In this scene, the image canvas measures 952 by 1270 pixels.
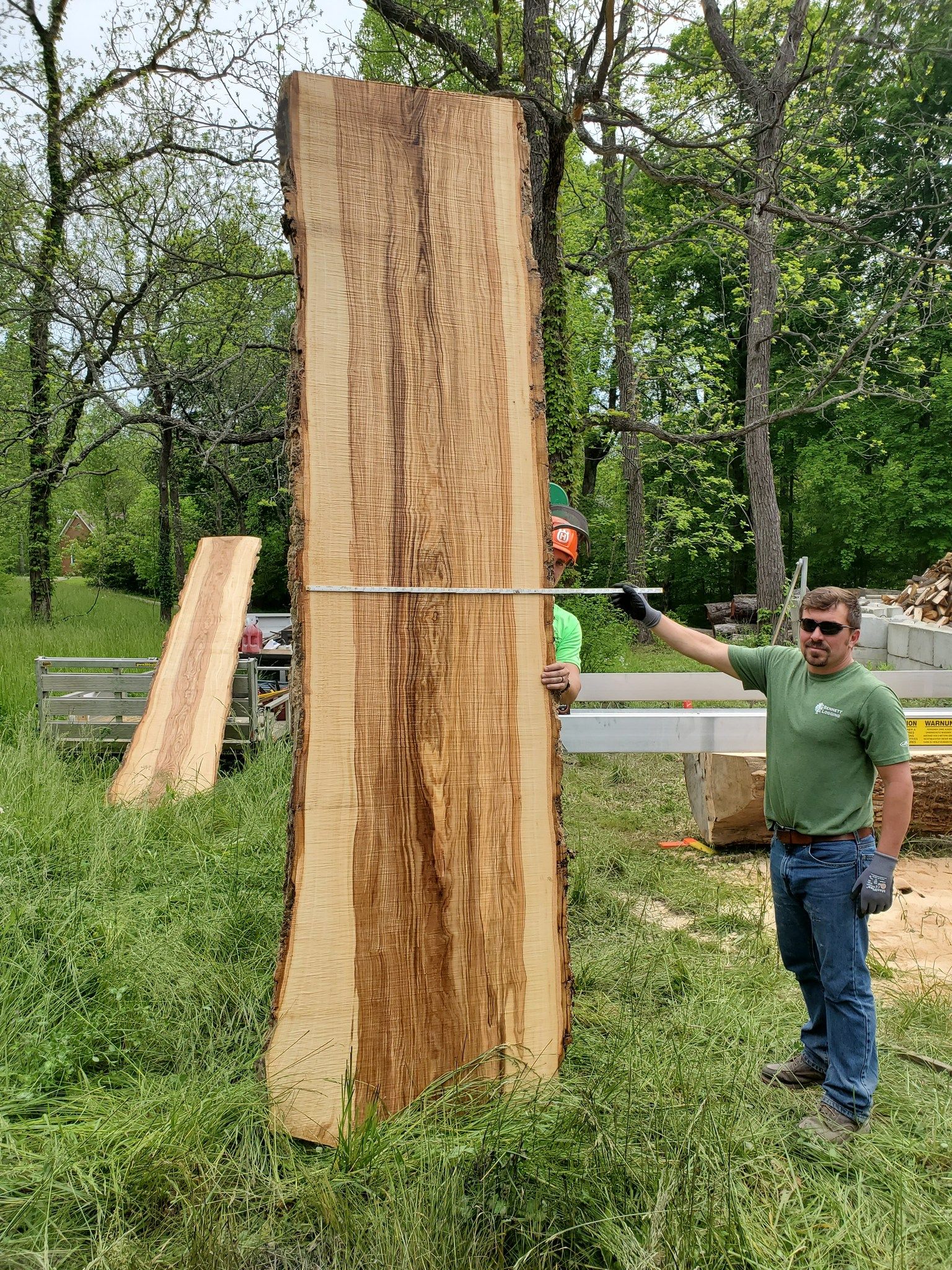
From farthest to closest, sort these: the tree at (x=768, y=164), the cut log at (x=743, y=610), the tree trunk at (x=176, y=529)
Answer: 1. the cut log at (x=743, y=610)
2. the tree trunk at (x=176, y=529)
3. the tree at (x=768, y=164)

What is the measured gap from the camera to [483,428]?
7.80 feet

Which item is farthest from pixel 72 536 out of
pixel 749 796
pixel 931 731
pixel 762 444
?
→ pixel 931 731

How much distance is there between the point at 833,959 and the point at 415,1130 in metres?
1.40

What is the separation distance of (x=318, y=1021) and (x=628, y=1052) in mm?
1024

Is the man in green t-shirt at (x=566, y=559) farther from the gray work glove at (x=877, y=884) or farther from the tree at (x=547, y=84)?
the tree at (x=547, y=84)

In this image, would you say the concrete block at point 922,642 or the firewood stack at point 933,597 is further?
the firewood stack at point 933,597

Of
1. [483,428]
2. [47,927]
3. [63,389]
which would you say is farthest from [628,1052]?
[63,389]

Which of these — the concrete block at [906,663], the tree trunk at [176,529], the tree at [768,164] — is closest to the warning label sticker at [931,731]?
the tree at [768,164]

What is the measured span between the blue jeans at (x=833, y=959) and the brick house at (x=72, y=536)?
1578 cm

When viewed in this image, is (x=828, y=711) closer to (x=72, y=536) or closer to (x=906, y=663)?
(x=906, y=663)

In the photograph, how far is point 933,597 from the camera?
13766 millimetres

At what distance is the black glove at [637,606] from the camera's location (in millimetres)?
2721

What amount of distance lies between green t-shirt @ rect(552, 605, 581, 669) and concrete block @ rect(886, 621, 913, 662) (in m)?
11.1

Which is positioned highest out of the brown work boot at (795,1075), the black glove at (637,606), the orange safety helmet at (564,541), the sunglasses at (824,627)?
the orange safety helmet at (564,541)
